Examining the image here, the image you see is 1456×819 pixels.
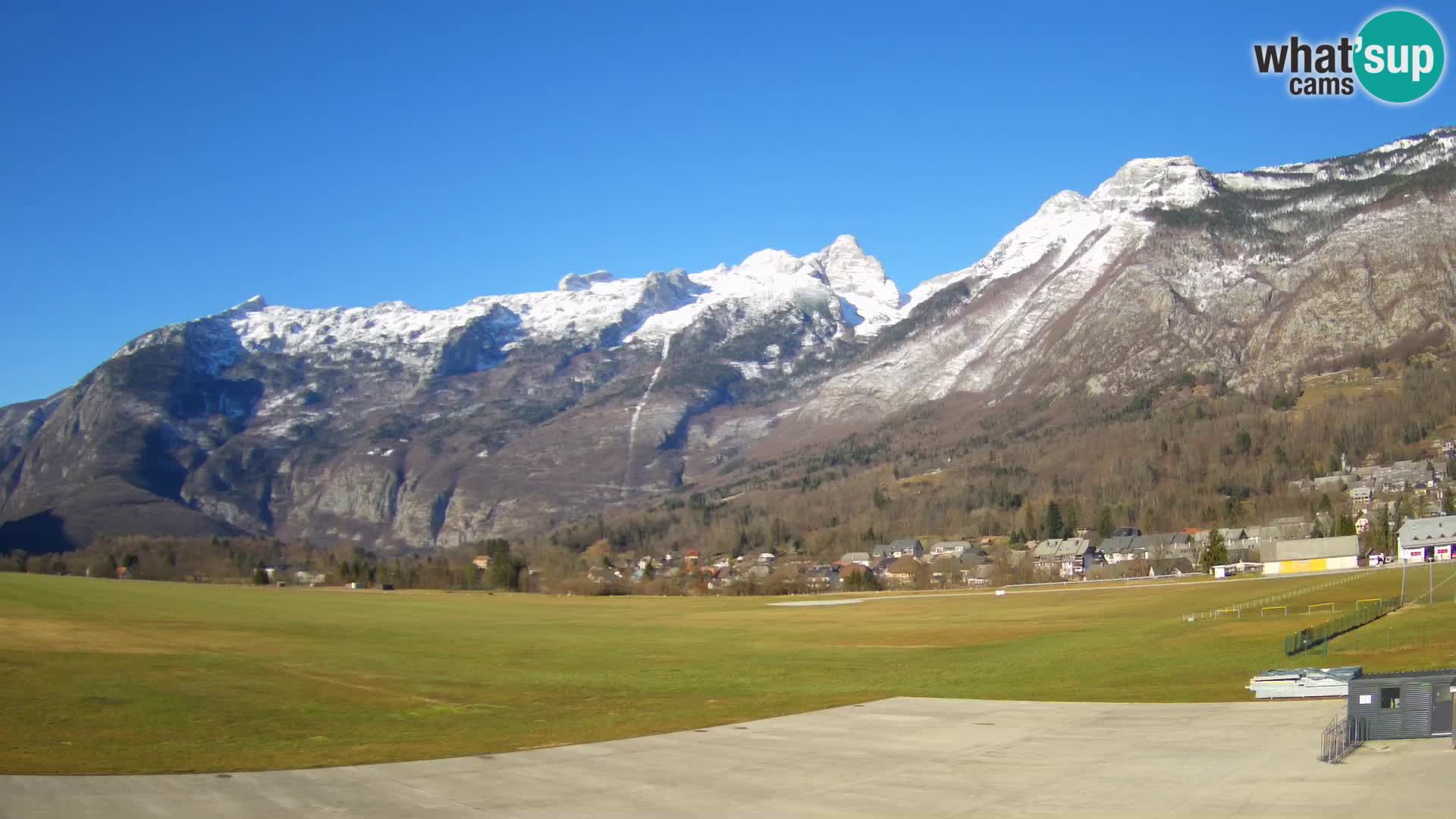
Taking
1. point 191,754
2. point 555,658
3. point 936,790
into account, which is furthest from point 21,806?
point 555,658

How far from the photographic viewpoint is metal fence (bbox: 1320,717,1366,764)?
107ft

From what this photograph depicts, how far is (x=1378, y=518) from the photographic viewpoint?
17038cm

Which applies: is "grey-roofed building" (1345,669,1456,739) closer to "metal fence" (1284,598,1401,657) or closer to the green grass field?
the green grass field

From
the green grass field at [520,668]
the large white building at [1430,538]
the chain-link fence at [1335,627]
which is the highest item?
the large white building at [1430,538]

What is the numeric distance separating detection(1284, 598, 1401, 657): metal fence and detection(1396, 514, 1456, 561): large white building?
5876 centimetres

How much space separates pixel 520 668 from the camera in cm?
6506

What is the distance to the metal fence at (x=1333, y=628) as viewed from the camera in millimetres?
56531

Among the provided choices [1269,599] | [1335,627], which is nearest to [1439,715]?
[1335,627]

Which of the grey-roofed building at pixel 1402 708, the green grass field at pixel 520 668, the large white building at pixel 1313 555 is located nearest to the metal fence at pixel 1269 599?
the green grass field at pixel 520 668

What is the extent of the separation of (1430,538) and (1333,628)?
276 feet

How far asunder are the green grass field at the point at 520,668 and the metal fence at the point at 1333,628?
3.68ft

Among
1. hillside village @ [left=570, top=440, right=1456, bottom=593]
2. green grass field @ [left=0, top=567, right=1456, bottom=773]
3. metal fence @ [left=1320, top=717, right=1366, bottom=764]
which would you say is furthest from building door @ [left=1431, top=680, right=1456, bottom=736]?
hillside village @ [left=570, top=440, right=1456, bottom=593]

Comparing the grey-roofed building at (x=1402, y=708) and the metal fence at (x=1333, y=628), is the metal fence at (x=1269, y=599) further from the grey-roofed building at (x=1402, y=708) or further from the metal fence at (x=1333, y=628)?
the grey-roofed building at (x=1402, y=708)

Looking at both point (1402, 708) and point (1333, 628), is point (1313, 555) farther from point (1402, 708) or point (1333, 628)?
point (1402, 708)
